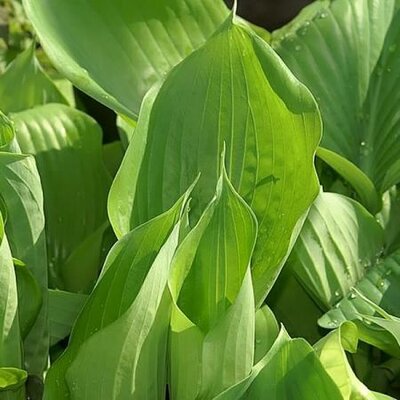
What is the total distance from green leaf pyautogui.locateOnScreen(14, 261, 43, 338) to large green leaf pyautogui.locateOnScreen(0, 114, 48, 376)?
0.6 inches

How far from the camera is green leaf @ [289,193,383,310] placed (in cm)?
69

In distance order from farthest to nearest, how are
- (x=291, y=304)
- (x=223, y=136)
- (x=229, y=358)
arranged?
(x=291, y=304) < (x=223, y=136) < (x=229, y=358)

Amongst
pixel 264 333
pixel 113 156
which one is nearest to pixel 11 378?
pixel 264 333

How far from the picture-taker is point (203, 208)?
635 mm

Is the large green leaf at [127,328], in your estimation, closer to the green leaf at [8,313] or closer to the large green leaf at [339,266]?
the green leaf at [8,313]

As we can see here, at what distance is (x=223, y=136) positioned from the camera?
642 mm

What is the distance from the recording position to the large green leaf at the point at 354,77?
81cm

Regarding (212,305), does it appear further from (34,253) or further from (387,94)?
(387,94)

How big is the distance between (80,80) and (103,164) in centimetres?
14

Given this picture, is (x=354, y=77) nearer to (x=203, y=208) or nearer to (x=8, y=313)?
(x=203, y=208)

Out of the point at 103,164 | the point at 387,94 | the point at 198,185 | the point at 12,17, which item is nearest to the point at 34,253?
the point at 198,185

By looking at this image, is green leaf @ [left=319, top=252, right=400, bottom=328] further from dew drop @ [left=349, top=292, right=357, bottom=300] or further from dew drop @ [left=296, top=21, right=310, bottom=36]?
dew drop @ [left=296, top=21, right=310, bottom=36]

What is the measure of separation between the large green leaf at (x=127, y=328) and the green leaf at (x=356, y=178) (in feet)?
0.77

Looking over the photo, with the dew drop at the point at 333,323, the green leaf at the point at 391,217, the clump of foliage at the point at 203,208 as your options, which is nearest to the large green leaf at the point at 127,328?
the clump of foliage at the point at 203,208
